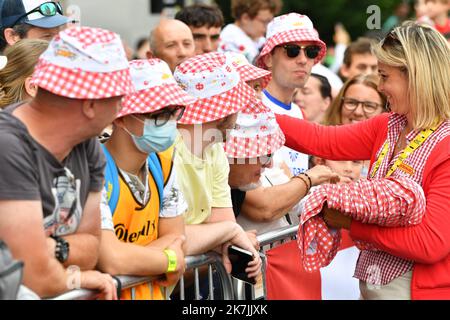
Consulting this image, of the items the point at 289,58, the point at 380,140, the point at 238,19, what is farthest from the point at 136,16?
the point at 380,140

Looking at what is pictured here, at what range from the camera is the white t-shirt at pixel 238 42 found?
9.74m

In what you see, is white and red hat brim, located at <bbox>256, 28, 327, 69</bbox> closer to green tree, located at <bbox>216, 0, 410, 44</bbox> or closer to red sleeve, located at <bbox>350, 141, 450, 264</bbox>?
red sleeve, located at <bbox>350, 141, 450, 264</bbox>

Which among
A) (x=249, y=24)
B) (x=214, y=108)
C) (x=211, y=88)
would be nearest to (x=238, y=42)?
(x=249, y=24)

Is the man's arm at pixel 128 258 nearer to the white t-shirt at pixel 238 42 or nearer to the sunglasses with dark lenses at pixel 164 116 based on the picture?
the sunglasses with dark lenses at pixel 164 116

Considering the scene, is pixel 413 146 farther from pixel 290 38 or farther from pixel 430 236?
pixel 290 38

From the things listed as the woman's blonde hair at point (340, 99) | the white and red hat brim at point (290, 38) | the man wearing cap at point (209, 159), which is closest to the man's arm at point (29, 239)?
the man wearing cap at point (209, 159)

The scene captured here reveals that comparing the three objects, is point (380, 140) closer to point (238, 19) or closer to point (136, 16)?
point (238, 19)

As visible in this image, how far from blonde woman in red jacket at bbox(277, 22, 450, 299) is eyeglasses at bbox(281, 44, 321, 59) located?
1.91m

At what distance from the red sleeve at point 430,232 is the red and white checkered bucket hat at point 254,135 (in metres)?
0.80

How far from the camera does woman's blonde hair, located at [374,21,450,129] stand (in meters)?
4.84

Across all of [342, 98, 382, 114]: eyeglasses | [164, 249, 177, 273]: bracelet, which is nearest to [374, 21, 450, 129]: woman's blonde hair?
[164, 249, 177, 273]: bracelet

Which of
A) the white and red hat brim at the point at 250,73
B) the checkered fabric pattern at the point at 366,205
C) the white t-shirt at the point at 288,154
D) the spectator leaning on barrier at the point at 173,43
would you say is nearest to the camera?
the checkered fabric pattern at the point at 366,205

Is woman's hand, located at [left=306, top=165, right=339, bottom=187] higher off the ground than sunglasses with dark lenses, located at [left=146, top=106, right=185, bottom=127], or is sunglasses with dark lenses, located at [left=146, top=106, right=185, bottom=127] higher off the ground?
sunglasses with dark lenses, located at [left=146, top=106, right=185, bottom=127]

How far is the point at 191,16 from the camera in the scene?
8.70 meters
